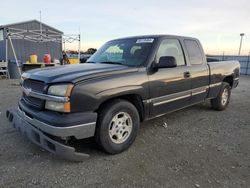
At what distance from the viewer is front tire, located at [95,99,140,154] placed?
3.32 m

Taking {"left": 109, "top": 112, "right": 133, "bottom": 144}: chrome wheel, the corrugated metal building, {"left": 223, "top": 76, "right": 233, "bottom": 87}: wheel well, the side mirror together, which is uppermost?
the corrugated metal building

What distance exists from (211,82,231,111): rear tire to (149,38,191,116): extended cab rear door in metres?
1.63

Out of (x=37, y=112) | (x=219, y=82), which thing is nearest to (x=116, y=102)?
(x=37, y=112)

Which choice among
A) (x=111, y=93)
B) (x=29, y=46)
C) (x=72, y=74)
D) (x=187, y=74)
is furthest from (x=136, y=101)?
(x=29, y=46)

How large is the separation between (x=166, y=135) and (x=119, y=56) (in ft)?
5.75

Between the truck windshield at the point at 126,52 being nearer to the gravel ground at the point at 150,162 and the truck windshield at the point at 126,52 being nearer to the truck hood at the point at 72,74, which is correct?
the truck hood at the point at 72,74

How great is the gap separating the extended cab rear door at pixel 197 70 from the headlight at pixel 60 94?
2847mm

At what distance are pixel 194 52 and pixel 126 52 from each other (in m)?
1.75

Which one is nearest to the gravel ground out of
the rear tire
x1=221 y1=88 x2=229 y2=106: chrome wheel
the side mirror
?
the side mirror

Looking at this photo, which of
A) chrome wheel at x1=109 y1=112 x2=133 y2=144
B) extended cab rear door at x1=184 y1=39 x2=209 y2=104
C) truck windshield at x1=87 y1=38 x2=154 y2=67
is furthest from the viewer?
extended cab rear door at x1=184 y1=39 x2=209 y2=104

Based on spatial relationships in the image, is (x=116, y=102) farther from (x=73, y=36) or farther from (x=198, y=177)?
(x=73, y=36)

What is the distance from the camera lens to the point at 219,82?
19.6 ft

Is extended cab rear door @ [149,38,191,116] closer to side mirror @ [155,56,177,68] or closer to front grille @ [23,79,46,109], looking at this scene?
side mirror @ [155,56,177,68]

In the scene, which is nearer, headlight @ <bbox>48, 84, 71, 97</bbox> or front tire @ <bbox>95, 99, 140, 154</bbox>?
headlight @ <bbox>48, 84, 71, 97</bbox>
